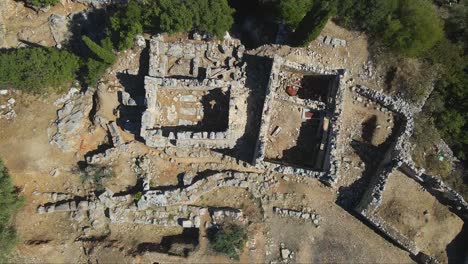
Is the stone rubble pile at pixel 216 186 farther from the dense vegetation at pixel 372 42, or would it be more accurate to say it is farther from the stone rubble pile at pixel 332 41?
the stone rubble pile at pixel 332 41

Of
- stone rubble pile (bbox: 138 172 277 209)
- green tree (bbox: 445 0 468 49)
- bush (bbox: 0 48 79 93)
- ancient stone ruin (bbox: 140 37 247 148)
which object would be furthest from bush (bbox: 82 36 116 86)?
green tree (bbox: 445 0 468 49)

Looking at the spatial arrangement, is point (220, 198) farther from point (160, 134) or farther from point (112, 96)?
point (112, 96)

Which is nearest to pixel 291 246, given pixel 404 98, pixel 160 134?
pixel 160 134

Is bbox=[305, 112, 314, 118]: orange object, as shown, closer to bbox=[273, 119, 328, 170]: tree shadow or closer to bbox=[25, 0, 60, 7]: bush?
bbox=[273, 119, 328, 170]: tree shadow

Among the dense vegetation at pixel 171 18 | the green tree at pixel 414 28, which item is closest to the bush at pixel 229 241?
the dense vegetation at pixel 171 18

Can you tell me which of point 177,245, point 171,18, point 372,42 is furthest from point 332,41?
point 177,245

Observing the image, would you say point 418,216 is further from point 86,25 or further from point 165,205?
point 86,25
